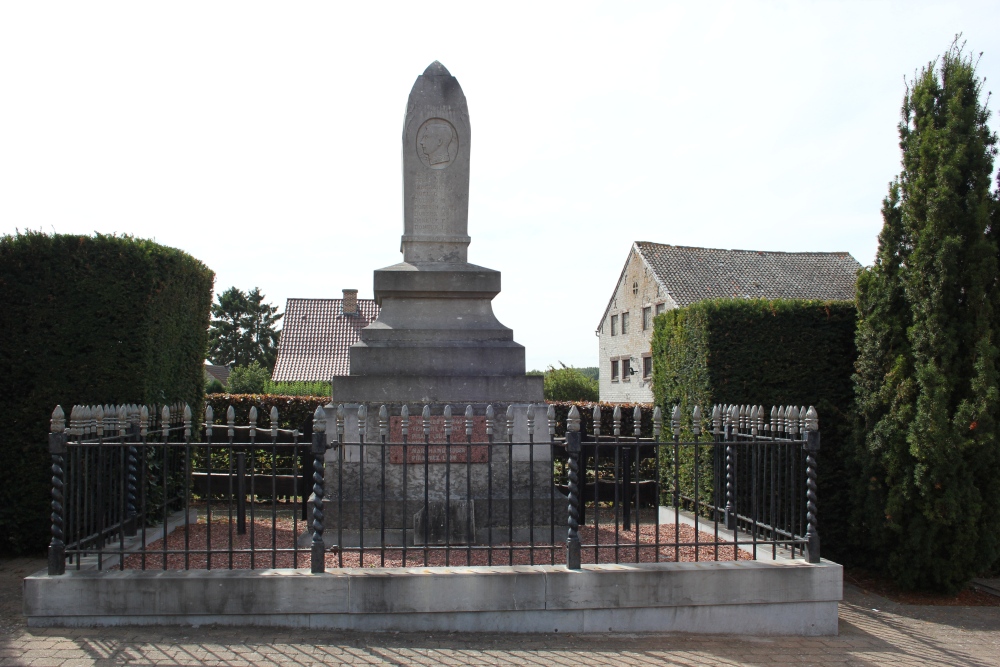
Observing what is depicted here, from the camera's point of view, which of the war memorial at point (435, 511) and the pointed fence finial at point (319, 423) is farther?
the pointed fence finial at point (319, 423)

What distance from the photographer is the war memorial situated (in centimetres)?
535

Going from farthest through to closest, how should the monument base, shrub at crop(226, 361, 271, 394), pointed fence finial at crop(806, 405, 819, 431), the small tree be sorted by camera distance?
the small tree
shrub at crop(226, 361, 271, 394)
the monument base
pointed fence finial at crop(806, 405, 819, 431)

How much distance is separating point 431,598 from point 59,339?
15.9 ft

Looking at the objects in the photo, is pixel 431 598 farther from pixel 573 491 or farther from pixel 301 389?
pixel 301 389

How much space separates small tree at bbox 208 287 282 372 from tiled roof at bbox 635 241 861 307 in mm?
35723

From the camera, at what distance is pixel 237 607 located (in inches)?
209

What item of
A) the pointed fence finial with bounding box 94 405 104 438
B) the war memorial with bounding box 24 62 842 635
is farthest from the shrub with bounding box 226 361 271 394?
the pointed fence finial with bounding box 94 405 104 438

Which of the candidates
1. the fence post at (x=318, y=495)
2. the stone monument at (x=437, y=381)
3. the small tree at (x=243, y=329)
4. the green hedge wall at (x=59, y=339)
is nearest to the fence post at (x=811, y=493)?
the stone monument at (x=437, y=381)

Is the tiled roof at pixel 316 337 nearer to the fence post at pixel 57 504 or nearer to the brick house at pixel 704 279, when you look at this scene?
the brick house at pixel 704 279

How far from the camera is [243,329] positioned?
2323 inches

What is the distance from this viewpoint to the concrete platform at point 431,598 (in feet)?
17.4

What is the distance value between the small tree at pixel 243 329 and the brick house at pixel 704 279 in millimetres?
32613

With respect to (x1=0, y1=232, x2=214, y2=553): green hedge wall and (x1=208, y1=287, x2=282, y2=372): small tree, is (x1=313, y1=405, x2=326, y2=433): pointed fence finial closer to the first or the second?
(x1=0, y1=232, x2=214, y2=553): green hedge wall

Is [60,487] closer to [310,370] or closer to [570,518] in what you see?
[570,518]
